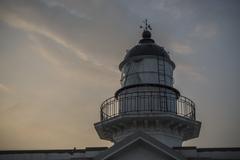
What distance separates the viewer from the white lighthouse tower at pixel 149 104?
22.5 m

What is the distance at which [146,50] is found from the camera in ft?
78.9

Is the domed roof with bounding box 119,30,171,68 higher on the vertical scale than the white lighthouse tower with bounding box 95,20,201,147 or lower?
higher

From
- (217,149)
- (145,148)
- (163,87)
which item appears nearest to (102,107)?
(163,87)

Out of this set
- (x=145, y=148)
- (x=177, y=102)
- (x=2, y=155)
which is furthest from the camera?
(x=177, y=102)

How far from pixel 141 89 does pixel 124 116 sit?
5.11 ft

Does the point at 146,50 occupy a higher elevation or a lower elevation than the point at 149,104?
higher

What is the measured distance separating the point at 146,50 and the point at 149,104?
2.94 meters

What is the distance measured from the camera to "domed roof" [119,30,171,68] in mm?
23984

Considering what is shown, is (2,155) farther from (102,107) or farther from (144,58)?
(144,58)

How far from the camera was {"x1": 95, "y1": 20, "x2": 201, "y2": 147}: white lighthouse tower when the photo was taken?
22547 millimetres

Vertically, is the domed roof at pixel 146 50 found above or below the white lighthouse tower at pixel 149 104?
above

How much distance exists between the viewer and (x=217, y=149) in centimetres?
2048

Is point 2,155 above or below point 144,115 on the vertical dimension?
below

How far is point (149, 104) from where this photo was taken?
22594 millimetres
